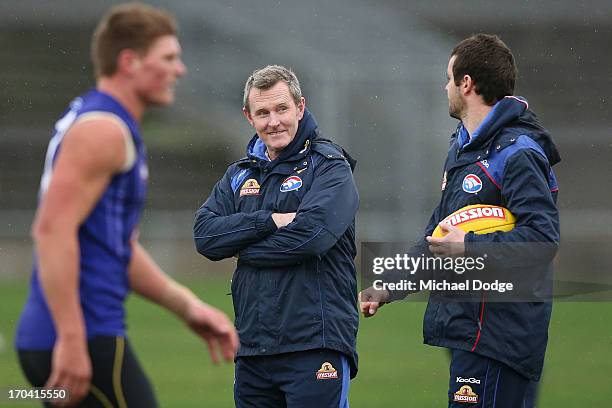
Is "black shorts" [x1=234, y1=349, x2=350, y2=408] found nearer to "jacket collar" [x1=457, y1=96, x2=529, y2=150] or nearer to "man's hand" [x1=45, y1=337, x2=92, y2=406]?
"jacket collar" [x1=457, y1=96, x2=529, y2=150]

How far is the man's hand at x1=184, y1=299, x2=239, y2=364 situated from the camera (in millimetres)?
3152

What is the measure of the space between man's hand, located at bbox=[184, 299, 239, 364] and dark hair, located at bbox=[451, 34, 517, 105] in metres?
1.55

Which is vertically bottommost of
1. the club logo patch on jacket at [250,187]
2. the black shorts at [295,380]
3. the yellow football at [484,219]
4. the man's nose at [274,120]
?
the black shorts at [295,380]

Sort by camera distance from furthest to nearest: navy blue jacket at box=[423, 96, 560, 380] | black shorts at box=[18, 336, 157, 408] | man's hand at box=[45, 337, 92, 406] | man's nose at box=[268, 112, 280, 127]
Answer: man's nose at box=[268, 112, 280, 127] → navy blue jacket at box=[423, 96, 560, 380] → black shorts at box=[18, 336, 157, 408] → man's hand at box=[45, 337, 92, 406]

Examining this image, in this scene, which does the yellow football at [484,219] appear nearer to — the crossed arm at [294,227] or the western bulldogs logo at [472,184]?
the western bulldogs logo at [472,184]

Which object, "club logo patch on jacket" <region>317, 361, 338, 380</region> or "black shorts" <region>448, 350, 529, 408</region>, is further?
"club logo patch on jacket" <region>317, 361, 338, 380</region>

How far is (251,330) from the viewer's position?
426 cm

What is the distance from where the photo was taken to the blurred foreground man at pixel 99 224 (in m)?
2.70

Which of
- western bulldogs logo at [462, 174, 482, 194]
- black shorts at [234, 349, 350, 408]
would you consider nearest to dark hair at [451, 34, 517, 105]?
western bulldogs logo at [462, 174, 482, 194]

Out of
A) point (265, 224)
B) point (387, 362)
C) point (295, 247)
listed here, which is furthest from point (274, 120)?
point (387, 362)

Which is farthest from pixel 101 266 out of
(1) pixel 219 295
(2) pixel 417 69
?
(2) pixel 417 69

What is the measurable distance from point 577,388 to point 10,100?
16.7 metres

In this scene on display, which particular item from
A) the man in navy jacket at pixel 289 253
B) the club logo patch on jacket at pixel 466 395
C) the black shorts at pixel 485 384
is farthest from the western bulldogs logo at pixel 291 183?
the club logo patch on jacket at pixel 466 395

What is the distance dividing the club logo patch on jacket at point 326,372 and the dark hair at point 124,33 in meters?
1.69
